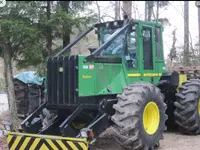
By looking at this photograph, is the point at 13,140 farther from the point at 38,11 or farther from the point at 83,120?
the point at 38,11

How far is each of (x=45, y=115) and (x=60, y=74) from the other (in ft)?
3.71

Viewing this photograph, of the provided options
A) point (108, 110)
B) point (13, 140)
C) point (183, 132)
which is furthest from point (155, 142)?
point (13, 140)

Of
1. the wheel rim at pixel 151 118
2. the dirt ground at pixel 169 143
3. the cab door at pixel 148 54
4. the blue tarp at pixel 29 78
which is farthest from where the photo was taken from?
the blue tarp at pixel 29 78

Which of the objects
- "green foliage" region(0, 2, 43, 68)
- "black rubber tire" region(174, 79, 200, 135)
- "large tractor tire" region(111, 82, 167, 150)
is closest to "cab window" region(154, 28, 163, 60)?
"black rubber tire" region(174, 79, 200, 135)

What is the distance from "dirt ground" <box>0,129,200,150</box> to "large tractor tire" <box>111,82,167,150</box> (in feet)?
2.30

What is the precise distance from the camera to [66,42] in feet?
32.5

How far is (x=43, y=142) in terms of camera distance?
247 inches

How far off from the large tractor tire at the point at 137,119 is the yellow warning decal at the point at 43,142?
3.01ft

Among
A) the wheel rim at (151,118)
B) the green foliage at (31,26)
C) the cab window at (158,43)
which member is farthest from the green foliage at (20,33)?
the wheel rim at (151,118)

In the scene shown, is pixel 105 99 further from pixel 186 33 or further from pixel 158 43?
pixel 186 33

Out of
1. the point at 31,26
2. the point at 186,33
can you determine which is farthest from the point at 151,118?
the point at 186,33

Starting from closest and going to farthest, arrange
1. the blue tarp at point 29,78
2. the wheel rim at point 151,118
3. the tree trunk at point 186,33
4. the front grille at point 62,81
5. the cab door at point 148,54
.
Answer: the front grille at point 62,81, the wheel rim at point 151,118, the cab door at point 148,54, the blue tarp at point 29,78, the tree trunk at point 186,33

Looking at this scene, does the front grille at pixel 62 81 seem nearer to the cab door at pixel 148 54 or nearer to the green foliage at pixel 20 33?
the green foliage at pixel 20 33

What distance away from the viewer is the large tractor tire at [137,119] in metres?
6.48
